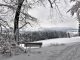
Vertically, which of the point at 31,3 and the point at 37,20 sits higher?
the point at 31,3

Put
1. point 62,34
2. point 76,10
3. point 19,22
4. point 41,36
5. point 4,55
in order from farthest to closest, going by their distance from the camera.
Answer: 1. point 76,10
2. point 62,34
3. point 41,36
4. point 19,22
5. point 4,55

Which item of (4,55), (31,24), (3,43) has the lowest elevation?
(4,55)

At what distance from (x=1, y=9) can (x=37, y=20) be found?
6695 millimetres

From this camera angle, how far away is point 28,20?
62.6 feet

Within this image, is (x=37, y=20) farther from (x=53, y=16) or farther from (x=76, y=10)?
(x=76, y=10)

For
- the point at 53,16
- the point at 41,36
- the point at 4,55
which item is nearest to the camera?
the point at 4,55

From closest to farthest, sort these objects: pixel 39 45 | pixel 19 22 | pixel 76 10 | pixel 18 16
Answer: pixel 39 45
pixel 18 16
pixel 19 22
pixel 76 10

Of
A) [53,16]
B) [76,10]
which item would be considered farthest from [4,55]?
[76,10]

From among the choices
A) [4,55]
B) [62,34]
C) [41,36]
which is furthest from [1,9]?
[62,34]

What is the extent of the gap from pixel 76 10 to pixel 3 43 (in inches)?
1034

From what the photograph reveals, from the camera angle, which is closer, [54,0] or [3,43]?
[3,43]

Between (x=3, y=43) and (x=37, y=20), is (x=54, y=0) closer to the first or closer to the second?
(x=37, y=20)

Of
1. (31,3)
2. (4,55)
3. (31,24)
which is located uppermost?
(31,3)

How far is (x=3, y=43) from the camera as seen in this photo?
9461 mm
